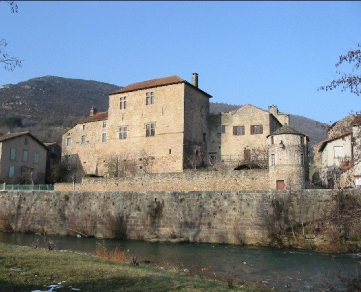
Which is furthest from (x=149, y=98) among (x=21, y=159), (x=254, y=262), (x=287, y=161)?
(x=254, y=262)

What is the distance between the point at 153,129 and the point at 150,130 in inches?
16.5

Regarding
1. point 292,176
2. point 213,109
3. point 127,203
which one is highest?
point 213,109

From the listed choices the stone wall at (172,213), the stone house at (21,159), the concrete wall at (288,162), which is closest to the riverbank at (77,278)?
the stone wall at (172,213)

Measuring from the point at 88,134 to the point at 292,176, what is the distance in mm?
29370

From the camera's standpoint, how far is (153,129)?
150 ft

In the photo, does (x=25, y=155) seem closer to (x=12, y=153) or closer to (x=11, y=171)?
(x=12, y=153)

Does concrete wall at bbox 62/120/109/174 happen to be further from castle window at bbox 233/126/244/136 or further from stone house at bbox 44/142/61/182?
castle window at bbox 233/126/244/136

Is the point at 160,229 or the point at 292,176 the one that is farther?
the point at 292,176

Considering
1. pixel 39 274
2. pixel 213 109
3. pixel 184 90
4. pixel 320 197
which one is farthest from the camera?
pixel 213 109

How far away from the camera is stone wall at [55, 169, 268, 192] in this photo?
34781 mm

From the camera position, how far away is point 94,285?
9719 mm

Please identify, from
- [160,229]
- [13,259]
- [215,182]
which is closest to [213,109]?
[215,182]

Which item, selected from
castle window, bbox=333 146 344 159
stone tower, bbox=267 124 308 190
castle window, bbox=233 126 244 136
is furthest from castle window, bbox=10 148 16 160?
castle window, bbox=333 146 344 159

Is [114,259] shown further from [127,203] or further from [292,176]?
[292,176]
